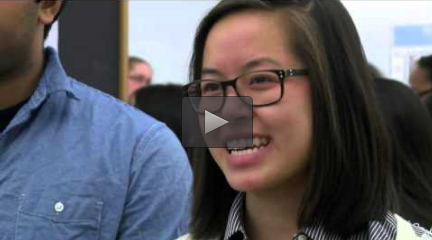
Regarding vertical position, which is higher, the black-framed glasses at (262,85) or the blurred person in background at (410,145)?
the black-framed glasses at (262,85)

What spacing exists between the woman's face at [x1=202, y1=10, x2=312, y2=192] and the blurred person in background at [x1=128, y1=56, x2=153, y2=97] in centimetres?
300

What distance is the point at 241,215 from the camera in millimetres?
988

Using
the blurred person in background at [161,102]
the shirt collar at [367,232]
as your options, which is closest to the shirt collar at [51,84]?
the shirt collar at [367,232]

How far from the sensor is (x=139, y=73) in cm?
393

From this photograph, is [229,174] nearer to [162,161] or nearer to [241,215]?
[241,215]

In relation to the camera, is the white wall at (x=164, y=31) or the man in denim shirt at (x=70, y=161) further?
the white wall at (x=164, y=31)

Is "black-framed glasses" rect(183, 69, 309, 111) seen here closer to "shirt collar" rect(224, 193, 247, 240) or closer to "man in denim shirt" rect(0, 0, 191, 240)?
"shirt collar" rect(224, 193, 247, 240)

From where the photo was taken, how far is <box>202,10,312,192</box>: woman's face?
2.74ft

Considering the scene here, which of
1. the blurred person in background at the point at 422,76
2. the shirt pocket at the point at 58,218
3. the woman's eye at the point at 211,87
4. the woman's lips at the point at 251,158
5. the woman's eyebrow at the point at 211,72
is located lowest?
the shirt pocket at the point at 58,218

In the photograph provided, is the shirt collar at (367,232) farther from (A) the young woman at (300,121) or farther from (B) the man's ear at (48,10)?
(B) the man's ear at (48,10)

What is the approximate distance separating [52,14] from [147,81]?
2.61m

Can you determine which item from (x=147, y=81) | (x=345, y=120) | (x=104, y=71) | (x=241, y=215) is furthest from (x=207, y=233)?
(x=147, y=81)

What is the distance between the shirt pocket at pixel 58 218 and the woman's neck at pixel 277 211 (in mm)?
422

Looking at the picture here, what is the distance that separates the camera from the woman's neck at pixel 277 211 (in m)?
0.92
